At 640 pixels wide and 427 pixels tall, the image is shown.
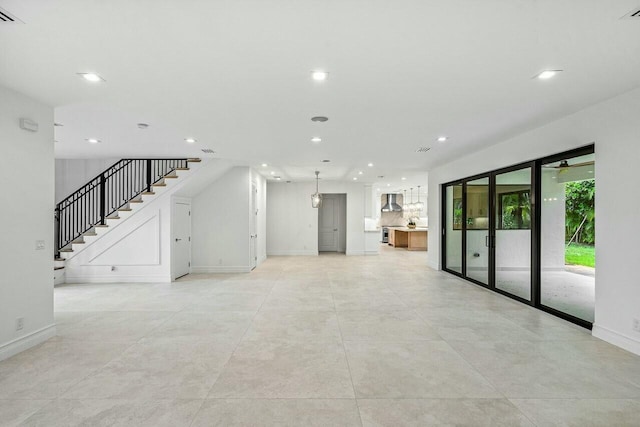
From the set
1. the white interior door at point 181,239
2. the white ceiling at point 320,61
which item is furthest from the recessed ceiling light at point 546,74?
the white interior door at point 181,239

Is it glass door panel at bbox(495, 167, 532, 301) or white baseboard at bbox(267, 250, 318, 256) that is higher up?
glass door panel at bbox(495, 167, 532, 301)

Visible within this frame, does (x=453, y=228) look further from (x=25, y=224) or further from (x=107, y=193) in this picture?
(x=107, y=193)

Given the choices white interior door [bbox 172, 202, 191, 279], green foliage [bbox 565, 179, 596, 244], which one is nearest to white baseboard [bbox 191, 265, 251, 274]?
white interior door [bbox 172, 202, 191, 279]

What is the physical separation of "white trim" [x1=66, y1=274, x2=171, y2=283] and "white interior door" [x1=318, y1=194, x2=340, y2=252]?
289 inches

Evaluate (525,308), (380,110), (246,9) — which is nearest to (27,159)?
(246,9)

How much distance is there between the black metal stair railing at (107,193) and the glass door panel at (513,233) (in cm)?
715

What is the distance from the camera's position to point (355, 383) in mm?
2793

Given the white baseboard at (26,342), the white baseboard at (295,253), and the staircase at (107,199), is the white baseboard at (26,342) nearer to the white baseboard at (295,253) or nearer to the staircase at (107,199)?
the staircase at (107,199)

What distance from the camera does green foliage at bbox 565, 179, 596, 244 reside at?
4.24 meters

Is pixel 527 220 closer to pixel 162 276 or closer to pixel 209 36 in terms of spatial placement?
pixel 209 36

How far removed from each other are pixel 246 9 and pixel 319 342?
10.7 feet

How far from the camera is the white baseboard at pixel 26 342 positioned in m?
3.33

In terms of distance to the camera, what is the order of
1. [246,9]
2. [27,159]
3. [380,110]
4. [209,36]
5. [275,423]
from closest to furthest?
[246,9]
[275,423]
[209,36]
[27,159]
[380,110]

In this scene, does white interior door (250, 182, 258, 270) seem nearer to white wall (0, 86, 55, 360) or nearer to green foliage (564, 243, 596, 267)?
white wall (0, 86, 55, 360)
